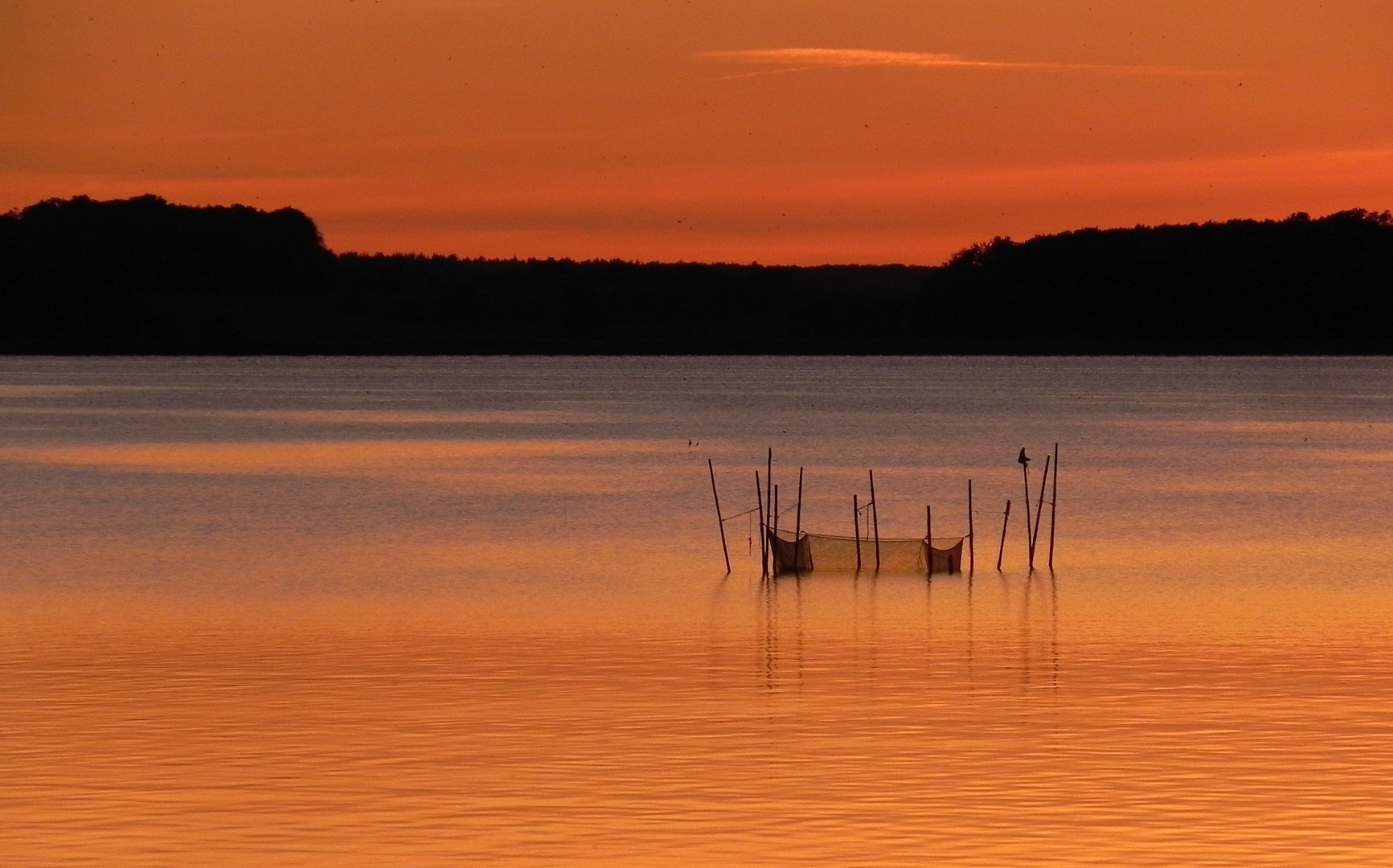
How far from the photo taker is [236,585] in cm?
3650

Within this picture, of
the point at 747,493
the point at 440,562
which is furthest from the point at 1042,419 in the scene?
the point at 440,562

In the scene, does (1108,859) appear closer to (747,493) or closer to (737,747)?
(737,747)

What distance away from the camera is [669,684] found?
81.4 ft

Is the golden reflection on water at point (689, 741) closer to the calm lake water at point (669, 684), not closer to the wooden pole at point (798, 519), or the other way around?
the calm lake water at point (669, 684)

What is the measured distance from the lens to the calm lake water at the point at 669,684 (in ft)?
55.3

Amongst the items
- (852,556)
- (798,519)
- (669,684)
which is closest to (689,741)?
(669,684)

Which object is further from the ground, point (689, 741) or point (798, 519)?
point (689, 741)

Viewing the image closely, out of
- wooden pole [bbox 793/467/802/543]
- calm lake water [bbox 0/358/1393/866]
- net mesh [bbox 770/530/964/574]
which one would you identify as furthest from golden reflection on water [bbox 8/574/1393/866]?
wooden pole [bbox 793/467/802/543]

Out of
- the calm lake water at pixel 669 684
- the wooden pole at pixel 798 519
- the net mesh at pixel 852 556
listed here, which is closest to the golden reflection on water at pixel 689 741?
the calm lake water at pixel 669 684

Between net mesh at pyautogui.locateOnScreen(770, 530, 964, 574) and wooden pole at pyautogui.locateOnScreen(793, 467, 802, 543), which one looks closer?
net mesh at pyautogui.locateOnScreen(770, 530, 964, 574)

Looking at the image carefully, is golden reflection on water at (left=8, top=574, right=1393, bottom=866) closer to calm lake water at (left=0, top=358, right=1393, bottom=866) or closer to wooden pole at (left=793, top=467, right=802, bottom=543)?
calm lake water at (left=0, top=358, right=1393, bottom=866)

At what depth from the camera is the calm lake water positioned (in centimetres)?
1684

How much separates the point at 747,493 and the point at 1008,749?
43.6m

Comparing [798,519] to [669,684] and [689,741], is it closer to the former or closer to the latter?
[669,684]
